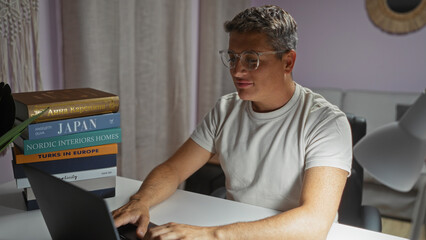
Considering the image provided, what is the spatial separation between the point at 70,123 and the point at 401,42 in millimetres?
2943

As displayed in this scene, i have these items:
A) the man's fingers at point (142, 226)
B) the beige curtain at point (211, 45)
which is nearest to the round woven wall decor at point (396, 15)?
the beige curtain at point (211, 45)

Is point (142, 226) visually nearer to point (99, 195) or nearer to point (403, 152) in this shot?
point (99, 195)

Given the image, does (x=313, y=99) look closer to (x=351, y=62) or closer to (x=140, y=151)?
(x=140, y=151)

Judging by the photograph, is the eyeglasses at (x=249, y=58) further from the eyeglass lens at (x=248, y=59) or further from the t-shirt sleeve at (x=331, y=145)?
the t-shirt sleeve at (x=331, y=145)

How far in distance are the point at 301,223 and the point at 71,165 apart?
0.70m

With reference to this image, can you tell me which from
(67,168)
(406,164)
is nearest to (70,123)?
(67,168)

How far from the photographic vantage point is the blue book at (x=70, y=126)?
1.11 meters

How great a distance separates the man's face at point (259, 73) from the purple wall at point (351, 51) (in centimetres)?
223

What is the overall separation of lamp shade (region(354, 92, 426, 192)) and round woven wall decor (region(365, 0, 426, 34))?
295 cm

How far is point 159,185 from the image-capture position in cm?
128

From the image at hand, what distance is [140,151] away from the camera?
7.83 ft

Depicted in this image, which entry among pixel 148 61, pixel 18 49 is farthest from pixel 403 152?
pixel 148 61

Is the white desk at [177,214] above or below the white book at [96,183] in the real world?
below

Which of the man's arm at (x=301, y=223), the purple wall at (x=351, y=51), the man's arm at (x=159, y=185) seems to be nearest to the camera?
the man's arm at (x=301, y=223)
